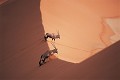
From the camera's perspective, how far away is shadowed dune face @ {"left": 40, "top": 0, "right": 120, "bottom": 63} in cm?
592

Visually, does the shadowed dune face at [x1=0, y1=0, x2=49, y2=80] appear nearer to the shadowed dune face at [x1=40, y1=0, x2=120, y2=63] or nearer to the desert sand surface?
the desert sand surface

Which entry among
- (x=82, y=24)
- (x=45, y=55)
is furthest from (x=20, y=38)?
(x=82, y=24)

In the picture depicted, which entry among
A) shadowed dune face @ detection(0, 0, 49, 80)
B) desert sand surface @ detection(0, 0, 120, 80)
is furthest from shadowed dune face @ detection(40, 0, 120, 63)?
shadowed dune face @ detection(0, 0, 49, 80)

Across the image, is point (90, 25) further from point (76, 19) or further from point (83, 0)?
point (83, 0)

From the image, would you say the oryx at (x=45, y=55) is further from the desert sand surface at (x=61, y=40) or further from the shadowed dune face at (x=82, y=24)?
the shadowed dune face at (x=82, y=24)

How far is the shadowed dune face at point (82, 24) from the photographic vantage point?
5.92 metres

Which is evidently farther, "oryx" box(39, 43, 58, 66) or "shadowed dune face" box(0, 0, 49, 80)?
"shadowed dune face" box(0, 0, 49, 80)

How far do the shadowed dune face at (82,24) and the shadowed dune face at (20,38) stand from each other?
0.23 metres

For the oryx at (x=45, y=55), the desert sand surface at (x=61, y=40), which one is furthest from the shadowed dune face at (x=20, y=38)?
the oryx at (x=45, y=55)

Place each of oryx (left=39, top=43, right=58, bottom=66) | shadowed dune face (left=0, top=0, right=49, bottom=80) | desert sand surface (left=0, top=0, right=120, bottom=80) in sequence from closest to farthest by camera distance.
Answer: desert sand surface (left=0, top=0, right=120, bottom=80)
oryx (left=39, top=43, right=58, bottom=66)
shadowed dune face (left=0, top=0, right=49, bottom=80)

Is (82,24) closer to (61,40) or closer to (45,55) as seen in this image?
(61,40)

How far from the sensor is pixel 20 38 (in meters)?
6.20

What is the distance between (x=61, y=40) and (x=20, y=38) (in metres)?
0.89

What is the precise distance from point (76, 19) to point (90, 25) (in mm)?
367
